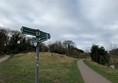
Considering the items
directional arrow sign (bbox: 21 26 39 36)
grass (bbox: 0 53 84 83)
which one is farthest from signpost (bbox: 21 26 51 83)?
grass (bbox: 0 53 84 83)

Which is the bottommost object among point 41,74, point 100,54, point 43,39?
point 41,74

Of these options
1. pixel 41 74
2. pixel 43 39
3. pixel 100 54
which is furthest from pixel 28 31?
pixel 100 54

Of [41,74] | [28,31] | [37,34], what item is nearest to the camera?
[28,31]

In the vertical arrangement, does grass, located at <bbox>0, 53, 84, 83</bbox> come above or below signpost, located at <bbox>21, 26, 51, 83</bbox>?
below

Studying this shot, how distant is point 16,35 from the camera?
264ft

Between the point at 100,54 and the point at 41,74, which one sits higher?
the point at 100,54

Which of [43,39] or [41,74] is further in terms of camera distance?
[41,74]

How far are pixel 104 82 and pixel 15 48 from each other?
2499 inches

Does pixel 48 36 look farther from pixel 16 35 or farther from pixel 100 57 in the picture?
pixel 16 35

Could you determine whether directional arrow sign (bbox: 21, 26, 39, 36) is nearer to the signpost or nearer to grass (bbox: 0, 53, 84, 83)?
the signpost

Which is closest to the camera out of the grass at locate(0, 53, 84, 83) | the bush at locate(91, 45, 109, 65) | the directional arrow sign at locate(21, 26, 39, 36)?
the directional arrow sign at locate(21, 26, 39, 36)

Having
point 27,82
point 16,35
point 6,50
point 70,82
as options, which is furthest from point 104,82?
point 16,35

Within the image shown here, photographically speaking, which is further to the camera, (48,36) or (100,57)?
(100,57)

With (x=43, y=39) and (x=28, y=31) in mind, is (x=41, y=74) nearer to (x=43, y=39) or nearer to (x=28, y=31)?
(x=43, y=39)
